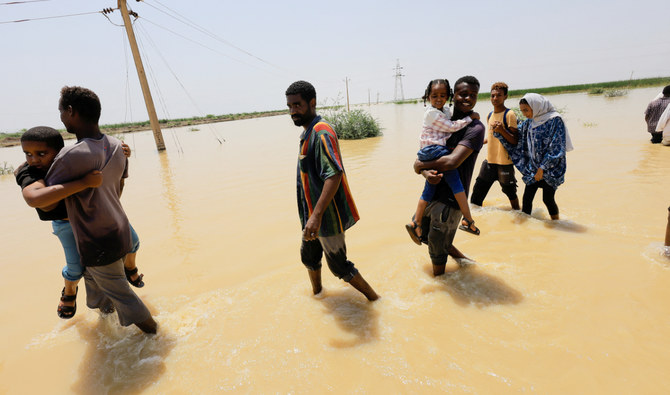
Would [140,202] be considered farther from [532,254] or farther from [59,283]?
[532,254]

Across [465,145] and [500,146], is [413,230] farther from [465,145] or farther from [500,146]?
[500,146]

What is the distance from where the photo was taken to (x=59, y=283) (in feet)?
10.9

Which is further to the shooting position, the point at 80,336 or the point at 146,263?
the point at 146,263

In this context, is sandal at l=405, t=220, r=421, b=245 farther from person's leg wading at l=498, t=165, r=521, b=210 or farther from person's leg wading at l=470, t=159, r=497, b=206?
person's leg wading at l=470, t=159, r=497, b=206

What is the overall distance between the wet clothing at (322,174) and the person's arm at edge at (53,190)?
48.4 inches

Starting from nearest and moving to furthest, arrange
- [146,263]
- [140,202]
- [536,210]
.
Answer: [146,263], [536,210], [140,202]

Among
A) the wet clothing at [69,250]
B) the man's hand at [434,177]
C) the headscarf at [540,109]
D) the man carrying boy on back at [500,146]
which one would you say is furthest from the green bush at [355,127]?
the wet clothing at [69,250]

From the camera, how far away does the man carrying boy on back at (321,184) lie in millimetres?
2057

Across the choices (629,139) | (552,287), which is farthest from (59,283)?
(629,139)

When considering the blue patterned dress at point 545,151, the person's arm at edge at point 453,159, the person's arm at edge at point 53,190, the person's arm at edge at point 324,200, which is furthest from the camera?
the blue patterned dress at point 545,151

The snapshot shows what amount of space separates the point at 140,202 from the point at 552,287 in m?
6.73

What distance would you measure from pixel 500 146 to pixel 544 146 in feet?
1.66

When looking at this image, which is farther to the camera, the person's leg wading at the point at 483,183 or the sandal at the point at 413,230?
the person's leg wading at the point at 483,183

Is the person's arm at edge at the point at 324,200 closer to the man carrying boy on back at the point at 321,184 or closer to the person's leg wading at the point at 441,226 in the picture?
the man carrying boy on back at the point at 321,184
